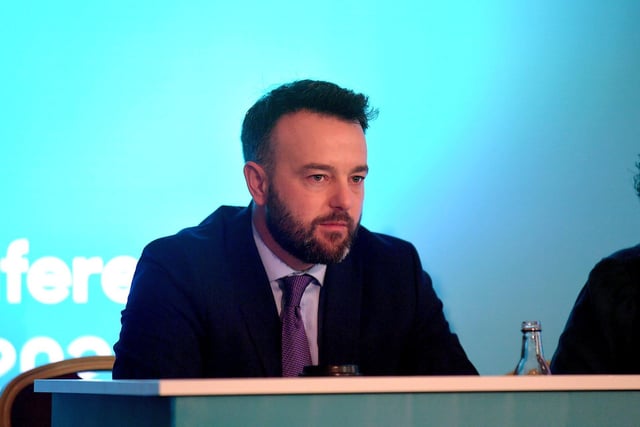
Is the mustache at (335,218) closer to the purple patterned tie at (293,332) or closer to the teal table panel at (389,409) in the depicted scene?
the purple patterned tie at (293,332)

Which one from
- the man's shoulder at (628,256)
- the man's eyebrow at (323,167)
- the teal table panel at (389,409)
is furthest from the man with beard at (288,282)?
the teal table panel at (389,409)

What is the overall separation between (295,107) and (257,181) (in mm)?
197

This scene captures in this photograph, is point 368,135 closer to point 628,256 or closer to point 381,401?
point 628,256

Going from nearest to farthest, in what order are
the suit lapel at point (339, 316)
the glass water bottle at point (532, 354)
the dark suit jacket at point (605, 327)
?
the glass water bottle at point (532, 354), the dark suit jacket at point (605, 327), the suit lapel at point (339, 316)

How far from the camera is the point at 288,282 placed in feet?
7.57

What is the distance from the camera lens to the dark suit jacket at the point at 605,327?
6.69ft

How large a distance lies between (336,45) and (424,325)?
1424 mm

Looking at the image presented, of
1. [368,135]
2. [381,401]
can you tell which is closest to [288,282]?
[381,401]

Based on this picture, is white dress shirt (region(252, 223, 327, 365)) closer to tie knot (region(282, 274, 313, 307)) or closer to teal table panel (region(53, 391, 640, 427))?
tie knot (region(282, 274, 313, 307))

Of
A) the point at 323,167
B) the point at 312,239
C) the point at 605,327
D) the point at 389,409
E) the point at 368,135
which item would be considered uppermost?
the point at 368,135

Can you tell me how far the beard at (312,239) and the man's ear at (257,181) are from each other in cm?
9

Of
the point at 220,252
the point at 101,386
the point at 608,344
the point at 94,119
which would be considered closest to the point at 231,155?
the point at 94,119

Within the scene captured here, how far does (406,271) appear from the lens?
2455mm

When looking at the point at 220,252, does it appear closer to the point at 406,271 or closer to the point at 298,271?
→ the point at 298,271
